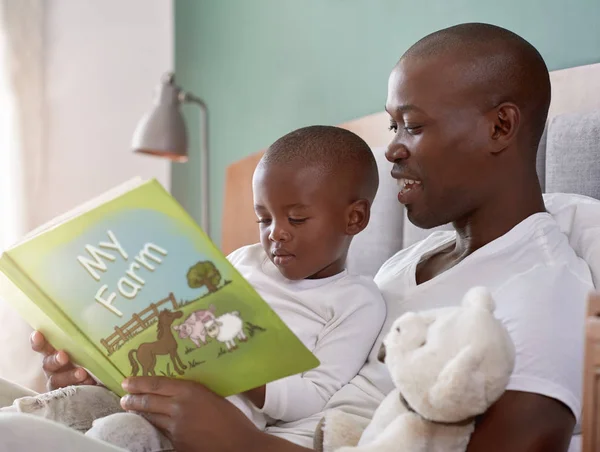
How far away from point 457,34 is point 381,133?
0.91 m

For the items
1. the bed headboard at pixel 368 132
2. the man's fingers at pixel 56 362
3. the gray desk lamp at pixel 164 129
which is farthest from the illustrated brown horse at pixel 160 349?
the gray desk lamp at pixel 164 129

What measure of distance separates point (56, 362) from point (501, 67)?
835 millimetres

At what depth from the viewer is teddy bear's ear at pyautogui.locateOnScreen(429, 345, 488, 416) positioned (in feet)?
2.62

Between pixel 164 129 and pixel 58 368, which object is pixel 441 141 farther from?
pixel 164 129

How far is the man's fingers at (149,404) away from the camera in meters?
1.00

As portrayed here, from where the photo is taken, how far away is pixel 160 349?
3.26 ft

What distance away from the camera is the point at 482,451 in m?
0.89

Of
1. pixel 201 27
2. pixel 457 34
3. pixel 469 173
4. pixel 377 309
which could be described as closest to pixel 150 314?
pixel 377 309

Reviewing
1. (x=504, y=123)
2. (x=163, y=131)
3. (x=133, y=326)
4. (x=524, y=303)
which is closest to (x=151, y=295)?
(x=133, y=326)

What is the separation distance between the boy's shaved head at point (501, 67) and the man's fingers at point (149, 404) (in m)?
0.64

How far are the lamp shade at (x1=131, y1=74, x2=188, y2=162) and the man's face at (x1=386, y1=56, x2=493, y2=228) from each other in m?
1.64

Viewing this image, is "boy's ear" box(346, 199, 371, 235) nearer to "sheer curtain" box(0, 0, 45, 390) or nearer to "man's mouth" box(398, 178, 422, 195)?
"man's mouth" box(398, 178, 422, 195)

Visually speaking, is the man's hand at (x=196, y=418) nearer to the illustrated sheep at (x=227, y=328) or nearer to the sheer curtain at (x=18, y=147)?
the illustrated sheep at (x=227, y=328)

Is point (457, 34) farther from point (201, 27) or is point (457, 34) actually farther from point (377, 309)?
point (201, 27)
